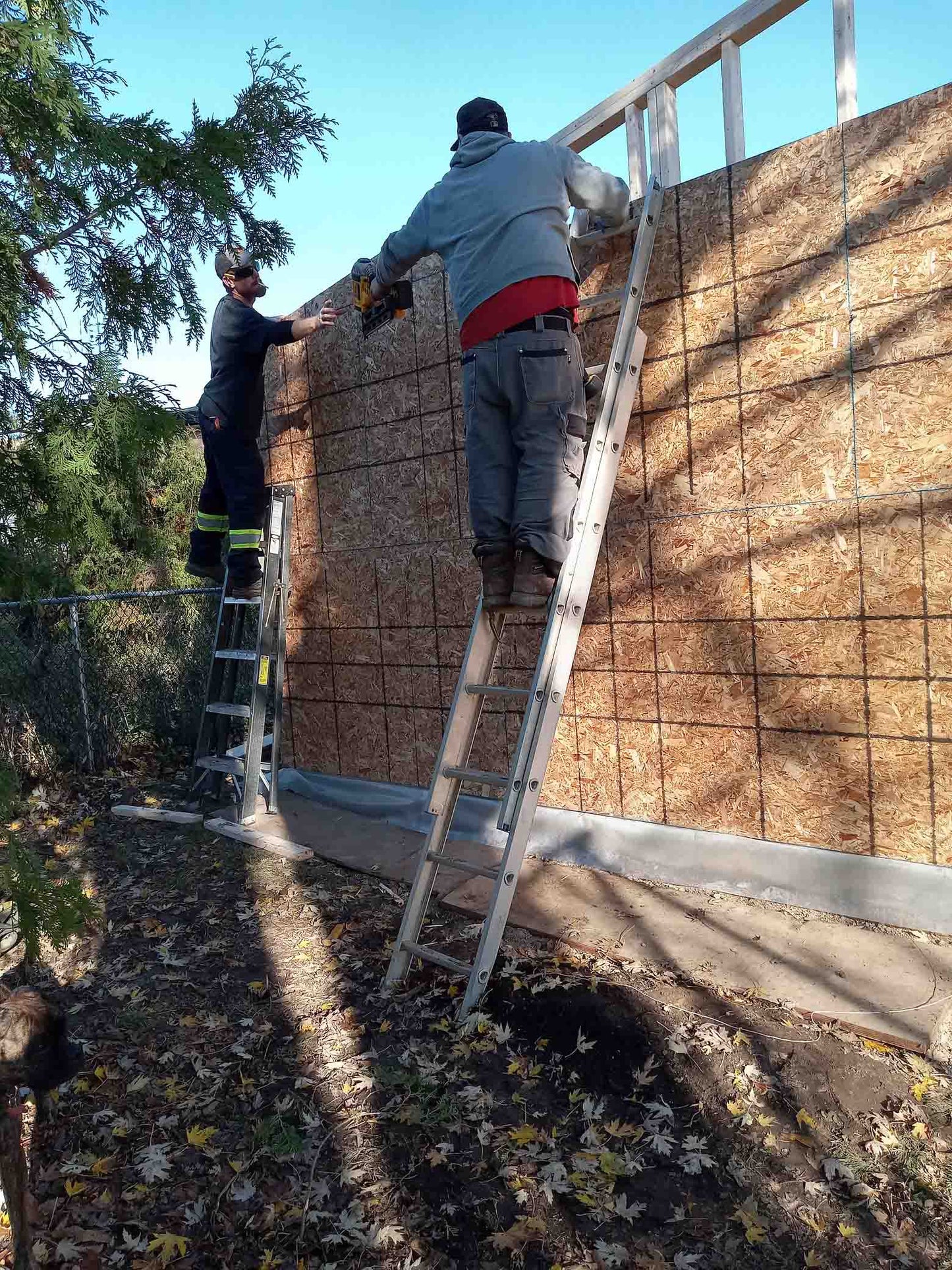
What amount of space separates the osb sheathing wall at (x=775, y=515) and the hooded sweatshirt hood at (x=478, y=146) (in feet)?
2.64

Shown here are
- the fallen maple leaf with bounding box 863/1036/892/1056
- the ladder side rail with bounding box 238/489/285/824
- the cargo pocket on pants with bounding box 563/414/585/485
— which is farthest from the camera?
the ladder side rail with bounding box 238/489/285/824

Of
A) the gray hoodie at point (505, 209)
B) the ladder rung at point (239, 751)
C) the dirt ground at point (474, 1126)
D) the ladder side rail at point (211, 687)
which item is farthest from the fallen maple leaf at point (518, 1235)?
the ladder side rail at point (211, 687)

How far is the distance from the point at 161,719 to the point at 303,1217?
5926 millimetres

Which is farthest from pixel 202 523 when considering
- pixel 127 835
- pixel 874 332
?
pixel 874 332

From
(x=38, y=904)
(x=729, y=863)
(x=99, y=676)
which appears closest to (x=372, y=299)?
(x=729, y=863)

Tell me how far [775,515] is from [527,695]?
1.40 m

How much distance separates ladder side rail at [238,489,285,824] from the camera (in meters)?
5.46

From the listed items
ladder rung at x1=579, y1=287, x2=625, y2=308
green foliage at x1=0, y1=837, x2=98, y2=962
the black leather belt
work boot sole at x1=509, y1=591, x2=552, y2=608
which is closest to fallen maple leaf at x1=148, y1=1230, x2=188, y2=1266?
green foliage at x1=0, y1=837, x2=98, y2=962

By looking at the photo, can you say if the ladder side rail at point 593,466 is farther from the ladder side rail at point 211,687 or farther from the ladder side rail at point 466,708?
the ladder side rail at point 211,687

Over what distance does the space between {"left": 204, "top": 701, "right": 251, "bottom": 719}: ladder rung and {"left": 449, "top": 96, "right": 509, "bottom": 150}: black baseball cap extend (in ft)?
Result: 11.1

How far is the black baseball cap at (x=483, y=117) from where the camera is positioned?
3701mm

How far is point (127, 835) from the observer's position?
556 cm

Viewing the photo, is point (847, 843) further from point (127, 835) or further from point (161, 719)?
point (161, 719)

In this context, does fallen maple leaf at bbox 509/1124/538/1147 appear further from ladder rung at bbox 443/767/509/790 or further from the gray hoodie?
the gray hoodie
